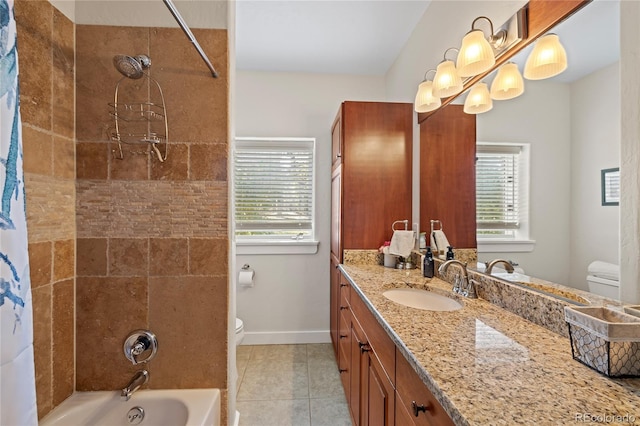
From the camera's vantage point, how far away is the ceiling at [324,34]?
6.45ft

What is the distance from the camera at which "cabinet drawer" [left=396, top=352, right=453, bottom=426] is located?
677 millimetres

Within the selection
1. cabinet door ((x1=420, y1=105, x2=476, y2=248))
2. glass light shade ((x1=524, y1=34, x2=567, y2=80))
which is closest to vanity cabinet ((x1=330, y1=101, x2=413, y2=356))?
cabinet door ((x1=420, y1=105, x2=476, y2=248))

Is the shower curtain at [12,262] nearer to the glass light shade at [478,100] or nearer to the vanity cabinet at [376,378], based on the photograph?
the vanity cabinet at [376,378]

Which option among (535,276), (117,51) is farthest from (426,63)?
(117,51)

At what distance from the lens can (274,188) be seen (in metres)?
2.82

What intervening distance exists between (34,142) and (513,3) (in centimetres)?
195

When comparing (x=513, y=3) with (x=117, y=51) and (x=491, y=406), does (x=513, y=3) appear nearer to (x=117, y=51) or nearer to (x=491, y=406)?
(x=491, y=406)

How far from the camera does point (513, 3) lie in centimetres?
121

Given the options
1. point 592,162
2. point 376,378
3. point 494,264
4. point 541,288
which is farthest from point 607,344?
point 376,378

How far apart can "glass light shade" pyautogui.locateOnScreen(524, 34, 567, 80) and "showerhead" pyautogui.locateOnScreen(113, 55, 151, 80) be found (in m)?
1.51

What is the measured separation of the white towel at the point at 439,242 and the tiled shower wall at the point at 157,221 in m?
1.31

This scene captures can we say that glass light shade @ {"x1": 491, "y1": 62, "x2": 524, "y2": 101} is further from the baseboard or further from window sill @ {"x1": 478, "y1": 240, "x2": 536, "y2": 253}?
the baseboard

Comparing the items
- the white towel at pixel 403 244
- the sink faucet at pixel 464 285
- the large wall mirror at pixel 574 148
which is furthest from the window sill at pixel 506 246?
the white towel at pixel 403 244

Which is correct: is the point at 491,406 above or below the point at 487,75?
below
